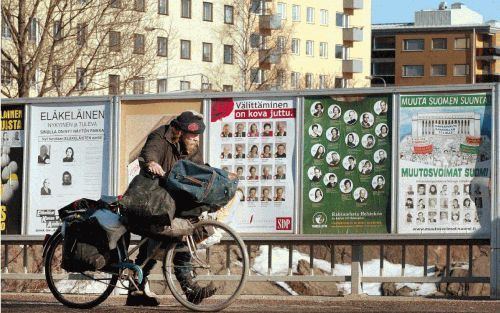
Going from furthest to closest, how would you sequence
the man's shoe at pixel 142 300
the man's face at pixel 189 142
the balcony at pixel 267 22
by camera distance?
the balcony at pixel 267 22 < the man's shoe at pixel 142 300 < the man's face at pixel 189 142

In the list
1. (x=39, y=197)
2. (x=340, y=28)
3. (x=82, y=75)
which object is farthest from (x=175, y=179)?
(x=340, y=28)

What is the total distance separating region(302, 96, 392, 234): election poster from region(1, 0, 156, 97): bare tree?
900 inches

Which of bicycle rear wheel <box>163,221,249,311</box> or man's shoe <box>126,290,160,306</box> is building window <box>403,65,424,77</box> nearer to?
man's shoe <box>126,290,160,306</box>

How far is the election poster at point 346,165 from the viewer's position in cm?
1440

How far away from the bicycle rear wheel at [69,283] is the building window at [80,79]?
90.8ft

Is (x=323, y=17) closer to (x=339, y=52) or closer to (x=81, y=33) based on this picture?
(x=339, y=52)

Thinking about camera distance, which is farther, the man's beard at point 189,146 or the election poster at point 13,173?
the election poster at point 13,173

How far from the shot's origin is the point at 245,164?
14.9 m

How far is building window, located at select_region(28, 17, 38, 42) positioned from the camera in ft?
127

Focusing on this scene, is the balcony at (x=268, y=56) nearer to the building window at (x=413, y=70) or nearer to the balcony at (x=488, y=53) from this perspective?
the building window at (x=413, y=70)

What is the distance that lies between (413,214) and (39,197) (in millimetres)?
4221

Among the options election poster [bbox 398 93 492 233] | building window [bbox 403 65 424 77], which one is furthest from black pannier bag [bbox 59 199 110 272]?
building window [bbox 403 65 424 77]

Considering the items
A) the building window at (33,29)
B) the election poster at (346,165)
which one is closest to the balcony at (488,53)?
the building window at (33,29)

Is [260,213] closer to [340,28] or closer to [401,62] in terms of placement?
[340,28]
